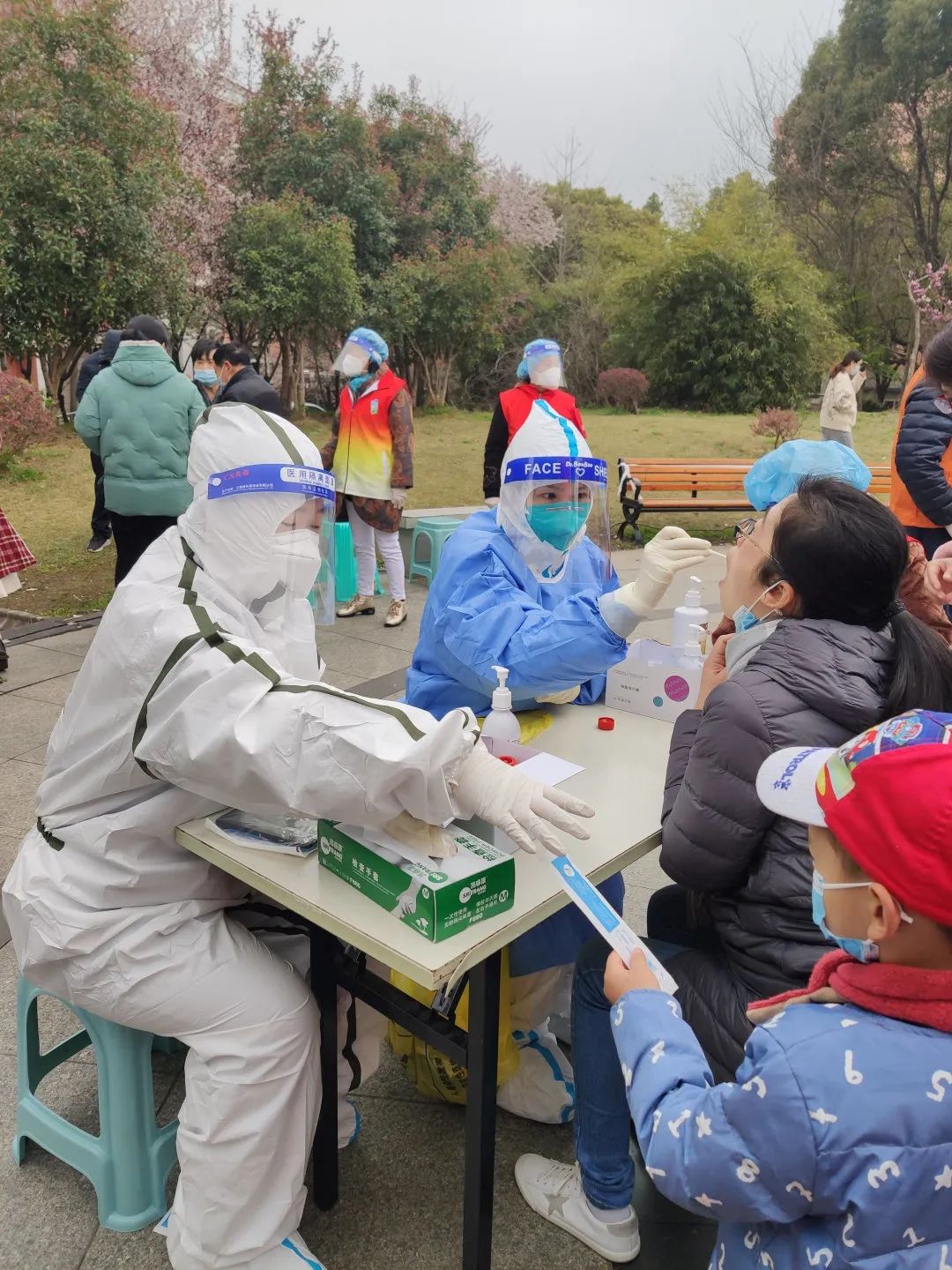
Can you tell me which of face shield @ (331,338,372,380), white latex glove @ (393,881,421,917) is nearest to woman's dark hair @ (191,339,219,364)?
face shield @ (331,338,372,380)

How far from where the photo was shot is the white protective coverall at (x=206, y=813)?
1.57 meters

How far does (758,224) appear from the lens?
822 inches

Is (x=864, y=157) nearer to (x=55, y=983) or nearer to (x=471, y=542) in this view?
(x=471, y=542)

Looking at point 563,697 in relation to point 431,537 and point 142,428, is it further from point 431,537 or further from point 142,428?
point 431,537

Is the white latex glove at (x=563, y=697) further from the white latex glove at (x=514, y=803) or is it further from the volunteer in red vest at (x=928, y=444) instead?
the volunteer in red vest at (x=928, y=444)

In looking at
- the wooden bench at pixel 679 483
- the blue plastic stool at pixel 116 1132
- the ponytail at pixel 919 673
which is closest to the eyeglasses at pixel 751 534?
the ponytail at pixel 919 673

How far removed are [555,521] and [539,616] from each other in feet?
1.50

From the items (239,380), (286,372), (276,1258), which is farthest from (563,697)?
(286,372)

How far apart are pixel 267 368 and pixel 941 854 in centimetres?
1824

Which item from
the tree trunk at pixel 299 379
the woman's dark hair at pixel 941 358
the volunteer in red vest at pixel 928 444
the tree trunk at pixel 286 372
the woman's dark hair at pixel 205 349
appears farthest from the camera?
the tree trunk at pixel 299 379

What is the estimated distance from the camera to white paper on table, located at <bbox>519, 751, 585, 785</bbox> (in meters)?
2.10

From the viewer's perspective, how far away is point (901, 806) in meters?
0.96

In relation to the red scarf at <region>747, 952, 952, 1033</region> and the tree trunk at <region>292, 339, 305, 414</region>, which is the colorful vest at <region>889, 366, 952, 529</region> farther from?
the tree trunk at <region>292, 339, 305, 414</region>

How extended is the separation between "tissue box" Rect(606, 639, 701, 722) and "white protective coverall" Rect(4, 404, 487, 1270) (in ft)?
3.31
